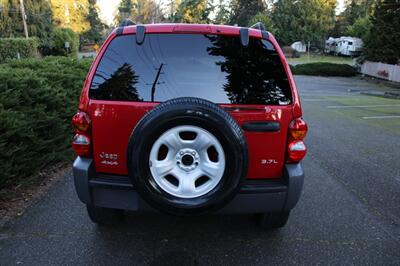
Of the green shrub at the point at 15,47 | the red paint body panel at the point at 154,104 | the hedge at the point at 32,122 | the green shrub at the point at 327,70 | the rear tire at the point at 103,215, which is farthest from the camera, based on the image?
the green shrub at the point at 327,70

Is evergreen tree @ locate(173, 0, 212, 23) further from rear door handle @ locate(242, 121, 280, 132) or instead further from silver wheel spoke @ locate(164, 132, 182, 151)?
silver wheel spoke @ locate(164, 132, 182, 151)

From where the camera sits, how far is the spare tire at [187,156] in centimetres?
268

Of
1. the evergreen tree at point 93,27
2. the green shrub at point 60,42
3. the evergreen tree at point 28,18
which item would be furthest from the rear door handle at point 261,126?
the evergreen tree at point 93,27

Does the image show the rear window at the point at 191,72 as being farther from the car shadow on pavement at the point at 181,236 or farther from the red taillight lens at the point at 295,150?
the car shadow on pavement at the point at 181,236

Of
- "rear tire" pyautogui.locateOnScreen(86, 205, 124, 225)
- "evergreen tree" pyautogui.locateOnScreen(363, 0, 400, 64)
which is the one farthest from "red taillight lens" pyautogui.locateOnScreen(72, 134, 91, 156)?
"evergreen tree" pyautogui.locateOnScreen(363, 0, 400, 64)

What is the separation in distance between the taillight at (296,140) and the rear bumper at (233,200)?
12 centimetres

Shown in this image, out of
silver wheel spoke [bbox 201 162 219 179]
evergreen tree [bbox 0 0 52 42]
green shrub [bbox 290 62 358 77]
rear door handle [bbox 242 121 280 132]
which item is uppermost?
evergreen tree [bbox 0 0 52 42]

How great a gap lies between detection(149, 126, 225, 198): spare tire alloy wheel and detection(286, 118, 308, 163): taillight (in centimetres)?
65

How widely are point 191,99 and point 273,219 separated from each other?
1.49m

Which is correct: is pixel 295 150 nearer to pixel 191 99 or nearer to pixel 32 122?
pixel 191 99

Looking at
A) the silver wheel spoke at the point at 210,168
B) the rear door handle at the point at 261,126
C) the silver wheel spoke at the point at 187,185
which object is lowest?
the silver wheel spoke at the point at 187,185

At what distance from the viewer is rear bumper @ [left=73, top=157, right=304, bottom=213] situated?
296 centimetres

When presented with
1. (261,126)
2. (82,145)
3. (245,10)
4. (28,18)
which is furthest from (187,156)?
(245,10)

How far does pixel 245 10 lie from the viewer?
70812 millimetres
